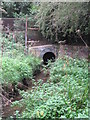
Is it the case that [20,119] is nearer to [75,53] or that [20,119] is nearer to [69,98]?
[69,98]

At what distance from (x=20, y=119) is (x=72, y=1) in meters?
1.61

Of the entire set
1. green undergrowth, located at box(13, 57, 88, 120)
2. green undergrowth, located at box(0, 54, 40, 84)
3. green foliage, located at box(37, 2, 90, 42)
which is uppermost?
green foliage, located at box(37, 2, 90, 42)

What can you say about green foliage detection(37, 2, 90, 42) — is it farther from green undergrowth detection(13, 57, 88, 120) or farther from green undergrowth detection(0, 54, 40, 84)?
green undergrowth detection(13, 57, 88, 120)

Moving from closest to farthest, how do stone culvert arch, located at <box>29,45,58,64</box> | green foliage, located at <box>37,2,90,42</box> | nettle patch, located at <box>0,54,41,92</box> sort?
nettle patch, located at <box>0,54,41,92</box>
green foliage, located at <box>37,2,90,42</box>
stone culvert arch, located at <box>29,45,58,64</box>

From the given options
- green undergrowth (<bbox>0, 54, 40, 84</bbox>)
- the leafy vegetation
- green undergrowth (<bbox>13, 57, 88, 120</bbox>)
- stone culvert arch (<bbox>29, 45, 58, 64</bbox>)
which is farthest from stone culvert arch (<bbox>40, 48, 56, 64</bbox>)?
green undergrowth (<bbox>13, 57, 88, 120</bbox>)

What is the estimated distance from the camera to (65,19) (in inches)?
117

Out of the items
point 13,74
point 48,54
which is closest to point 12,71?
point 13,74

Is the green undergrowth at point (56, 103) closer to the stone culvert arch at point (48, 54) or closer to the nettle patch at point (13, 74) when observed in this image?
the nettle patch at point (13, 74)

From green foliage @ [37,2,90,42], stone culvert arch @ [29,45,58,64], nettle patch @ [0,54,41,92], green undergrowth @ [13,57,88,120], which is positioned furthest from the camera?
stone culvert arch @ [29,45,58,64]

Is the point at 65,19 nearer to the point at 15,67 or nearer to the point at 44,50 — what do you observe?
the point at 15,67

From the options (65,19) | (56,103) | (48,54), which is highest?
(65,19)

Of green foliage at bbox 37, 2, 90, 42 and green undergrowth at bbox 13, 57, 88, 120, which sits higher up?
green foliage at bbox 37, 2, 90, 42

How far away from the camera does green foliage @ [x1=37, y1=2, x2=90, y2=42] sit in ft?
8.71

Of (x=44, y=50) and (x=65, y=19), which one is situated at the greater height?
(x=65, y=19)
